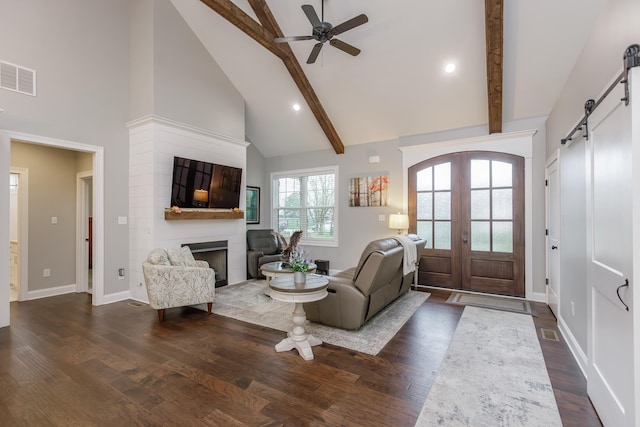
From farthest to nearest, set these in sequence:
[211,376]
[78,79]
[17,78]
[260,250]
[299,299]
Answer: [260,250]
[78,79]
[17,78]
[299,299]
[211,376]

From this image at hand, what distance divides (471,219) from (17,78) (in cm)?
675

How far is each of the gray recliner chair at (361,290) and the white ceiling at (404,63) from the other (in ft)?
8.94

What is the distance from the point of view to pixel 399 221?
17.7 ft

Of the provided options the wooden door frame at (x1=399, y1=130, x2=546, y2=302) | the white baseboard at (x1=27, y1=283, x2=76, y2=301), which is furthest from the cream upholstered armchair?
the wooden door frame at (x1=399, y1=130, x2=546, y2=302)

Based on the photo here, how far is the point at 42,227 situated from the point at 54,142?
1723 millimetres

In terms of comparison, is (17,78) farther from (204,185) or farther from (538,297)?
(538,297)

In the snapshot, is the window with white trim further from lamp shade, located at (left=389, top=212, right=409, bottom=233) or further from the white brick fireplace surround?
the white brick fireplace surround

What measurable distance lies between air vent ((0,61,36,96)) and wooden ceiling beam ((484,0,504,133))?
557cm

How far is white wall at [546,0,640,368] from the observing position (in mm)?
2139

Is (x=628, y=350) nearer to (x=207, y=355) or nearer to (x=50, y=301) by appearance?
(x=207, y=355)

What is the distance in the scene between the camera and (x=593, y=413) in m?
2.03

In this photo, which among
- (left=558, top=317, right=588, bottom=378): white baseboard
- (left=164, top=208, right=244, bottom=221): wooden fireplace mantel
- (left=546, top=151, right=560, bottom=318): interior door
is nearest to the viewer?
(left=558, top=317, right=588, bottom=378): white baseboard

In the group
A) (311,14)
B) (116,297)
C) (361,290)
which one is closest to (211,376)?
(361,290)

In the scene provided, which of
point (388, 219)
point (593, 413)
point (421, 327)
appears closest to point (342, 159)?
point (388, 219)
